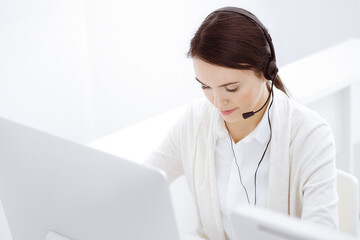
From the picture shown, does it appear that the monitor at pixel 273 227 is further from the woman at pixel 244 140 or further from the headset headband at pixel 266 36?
the headset headband at pixel 266 36

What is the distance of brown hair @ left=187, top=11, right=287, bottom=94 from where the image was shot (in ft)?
4.50

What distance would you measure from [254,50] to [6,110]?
53.1 inches

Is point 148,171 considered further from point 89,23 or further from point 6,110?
point 89,23

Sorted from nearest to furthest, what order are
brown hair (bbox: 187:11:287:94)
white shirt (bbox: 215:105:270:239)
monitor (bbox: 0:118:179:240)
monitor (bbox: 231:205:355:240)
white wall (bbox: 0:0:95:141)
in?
1. monitor (bbox: 231:205:355:240)
2. monitor (bbox: 0:118:179:240)
3. brown hair (bbox: 187:11:287:94)
4. white shirt (bbox: 215:105:270:239)
5. white wall (bbox: 0:0:95:141)

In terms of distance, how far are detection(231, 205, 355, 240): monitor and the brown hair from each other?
616 mm

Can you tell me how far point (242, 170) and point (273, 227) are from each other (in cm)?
81

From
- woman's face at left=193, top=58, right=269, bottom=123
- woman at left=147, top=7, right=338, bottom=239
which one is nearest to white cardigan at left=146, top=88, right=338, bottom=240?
woman at left=147, top=7, right=338, bottom=239

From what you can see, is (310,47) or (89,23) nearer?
(89,23)

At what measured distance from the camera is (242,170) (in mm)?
1589

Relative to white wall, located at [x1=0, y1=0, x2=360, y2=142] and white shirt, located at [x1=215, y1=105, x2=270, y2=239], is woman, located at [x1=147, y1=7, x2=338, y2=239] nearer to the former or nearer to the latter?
white shirt, located at [x1=215, y1=105, x2=270, y2=239]

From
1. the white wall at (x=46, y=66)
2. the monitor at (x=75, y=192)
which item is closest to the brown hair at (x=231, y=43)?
the monitor at (x=75, y=192)

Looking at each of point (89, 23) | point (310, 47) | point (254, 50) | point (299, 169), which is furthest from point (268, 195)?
point (310, 47)

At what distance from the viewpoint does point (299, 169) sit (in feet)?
4.90

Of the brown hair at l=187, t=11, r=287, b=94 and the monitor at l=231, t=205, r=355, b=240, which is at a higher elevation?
the brown hair at l=187, t=11, r=287, b=94
